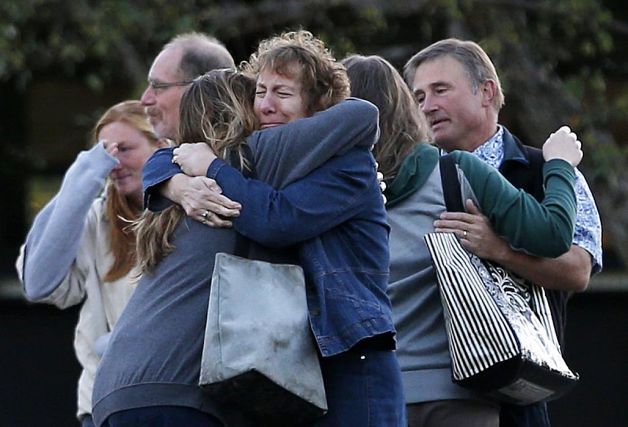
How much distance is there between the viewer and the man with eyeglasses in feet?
14.7

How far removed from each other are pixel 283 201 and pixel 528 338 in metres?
0.84

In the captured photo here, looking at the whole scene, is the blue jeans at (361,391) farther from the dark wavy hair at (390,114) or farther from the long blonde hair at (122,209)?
the long blonde hair at (122,209)

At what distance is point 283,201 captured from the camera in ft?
10.7

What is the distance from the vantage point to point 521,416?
→ 3.92 meters

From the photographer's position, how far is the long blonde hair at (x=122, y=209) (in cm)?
477

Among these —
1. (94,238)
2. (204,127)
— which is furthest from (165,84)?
(204,127)

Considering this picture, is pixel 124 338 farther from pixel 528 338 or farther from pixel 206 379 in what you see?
pixel 528 338

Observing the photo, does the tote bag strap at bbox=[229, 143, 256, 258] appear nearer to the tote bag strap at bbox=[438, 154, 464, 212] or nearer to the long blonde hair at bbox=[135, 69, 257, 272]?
the long blonde hair at bbox=[135, 69, 257, 272]

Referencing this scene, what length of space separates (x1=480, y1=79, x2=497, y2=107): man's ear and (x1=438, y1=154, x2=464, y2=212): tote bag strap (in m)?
0.39

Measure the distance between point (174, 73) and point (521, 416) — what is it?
1570 mm

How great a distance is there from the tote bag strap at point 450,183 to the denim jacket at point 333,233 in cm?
50

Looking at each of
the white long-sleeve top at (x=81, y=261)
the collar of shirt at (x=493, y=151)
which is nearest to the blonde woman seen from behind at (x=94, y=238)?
the white long-sleeve top at (x=81, y=261)

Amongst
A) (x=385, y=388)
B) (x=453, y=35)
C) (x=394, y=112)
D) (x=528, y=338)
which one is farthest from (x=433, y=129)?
(x=453, y=35)

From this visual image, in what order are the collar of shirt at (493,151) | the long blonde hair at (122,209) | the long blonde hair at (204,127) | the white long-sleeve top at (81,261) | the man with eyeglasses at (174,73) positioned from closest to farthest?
the long blonde hair at (204,127), the collar of shirt at (493,151), the man with eyeglasses at (174,73), the white long-sleeve top at (81,261), the long blonde hair at (122,209)
